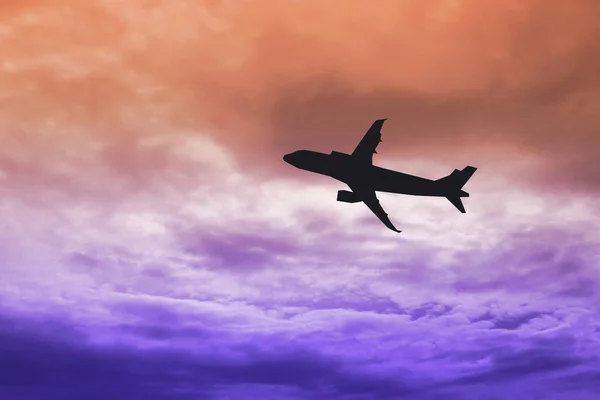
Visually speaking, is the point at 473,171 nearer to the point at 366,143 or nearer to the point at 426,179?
the point at 426,179

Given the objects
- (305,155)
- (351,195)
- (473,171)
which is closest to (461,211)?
Result: (473,171)

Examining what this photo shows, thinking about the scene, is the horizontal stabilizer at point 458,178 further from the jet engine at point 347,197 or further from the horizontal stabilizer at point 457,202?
the jet engine at point 347,197

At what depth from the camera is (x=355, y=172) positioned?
82.1m

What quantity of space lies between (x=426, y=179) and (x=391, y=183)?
18.3ft

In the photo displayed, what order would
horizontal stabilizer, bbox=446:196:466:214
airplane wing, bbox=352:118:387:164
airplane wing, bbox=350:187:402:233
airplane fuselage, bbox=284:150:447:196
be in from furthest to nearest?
horizontal stabilizer, bbox=446:196:466:214
airplane wing, bbox=350:187:402:233
airplane wing, bbox=352:118:387:164
airplane fuselage, bbox=284:150:447:196

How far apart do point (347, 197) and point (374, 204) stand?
4.52 m

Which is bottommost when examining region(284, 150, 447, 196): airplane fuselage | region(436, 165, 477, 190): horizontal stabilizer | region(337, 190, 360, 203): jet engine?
region(337, 190, 360, 203): jet engine

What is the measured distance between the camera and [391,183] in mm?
84812

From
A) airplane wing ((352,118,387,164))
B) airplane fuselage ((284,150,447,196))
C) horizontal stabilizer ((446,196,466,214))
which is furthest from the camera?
horizontal stabilizer ((446,196,466,214))

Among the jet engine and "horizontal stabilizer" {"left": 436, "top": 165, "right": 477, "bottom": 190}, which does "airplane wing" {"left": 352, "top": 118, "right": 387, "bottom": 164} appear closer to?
the jet engine

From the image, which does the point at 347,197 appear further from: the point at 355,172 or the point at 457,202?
the point at 457,202

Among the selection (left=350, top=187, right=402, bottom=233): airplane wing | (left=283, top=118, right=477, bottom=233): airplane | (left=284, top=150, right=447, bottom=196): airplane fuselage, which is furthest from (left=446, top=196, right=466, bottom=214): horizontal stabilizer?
(left=350, top=187, right=402, bottom=233): airplane wing

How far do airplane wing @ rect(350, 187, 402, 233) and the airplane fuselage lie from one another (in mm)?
1118

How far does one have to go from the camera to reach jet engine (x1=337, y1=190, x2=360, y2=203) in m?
85.2
